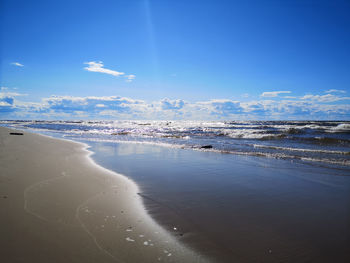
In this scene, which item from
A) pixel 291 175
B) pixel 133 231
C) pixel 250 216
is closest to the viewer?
pixel 133 231

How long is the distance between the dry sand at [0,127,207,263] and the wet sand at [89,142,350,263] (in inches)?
15.7

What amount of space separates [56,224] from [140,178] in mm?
3505

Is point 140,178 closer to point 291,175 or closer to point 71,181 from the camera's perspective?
point 71,181

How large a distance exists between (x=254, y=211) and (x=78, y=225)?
11.3 feet

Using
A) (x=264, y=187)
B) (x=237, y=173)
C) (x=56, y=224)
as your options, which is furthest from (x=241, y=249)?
(x=237, y=173)

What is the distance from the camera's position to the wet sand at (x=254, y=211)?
312cm

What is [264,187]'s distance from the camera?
20.2 feet

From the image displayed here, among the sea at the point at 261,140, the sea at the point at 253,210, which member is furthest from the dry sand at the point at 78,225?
the sea at the point at 261,140

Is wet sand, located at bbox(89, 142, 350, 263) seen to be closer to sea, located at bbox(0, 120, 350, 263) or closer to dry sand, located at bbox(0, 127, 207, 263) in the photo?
sea, located at bbox(0, 120, 350, 263)

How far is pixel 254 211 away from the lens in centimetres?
446

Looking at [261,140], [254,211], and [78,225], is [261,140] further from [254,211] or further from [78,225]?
[78,225]

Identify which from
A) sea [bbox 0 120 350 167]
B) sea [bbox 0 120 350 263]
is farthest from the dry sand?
sea [bbox 0 120 350 167]

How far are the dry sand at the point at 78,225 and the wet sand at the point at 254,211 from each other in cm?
40

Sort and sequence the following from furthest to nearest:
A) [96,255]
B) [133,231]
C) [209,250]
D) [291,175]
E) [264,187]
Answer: [291,175] < [264,187] < [133,231] < [209,250] < [96,255]
